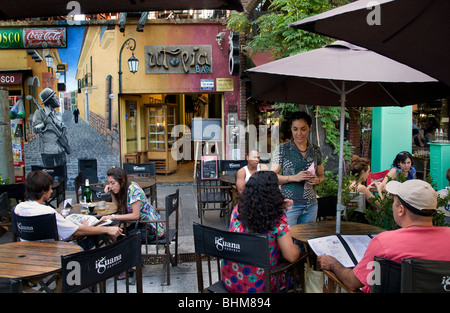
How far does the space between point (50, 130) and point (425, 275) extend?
36.4ft

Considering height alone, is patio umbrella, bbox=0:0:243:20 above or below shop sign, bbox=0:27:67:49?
below

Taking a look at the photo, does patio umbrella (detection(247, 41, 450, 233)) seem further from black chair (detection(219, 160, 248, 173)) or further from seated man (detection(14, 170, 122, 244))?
black chair (detection(219, 160, 248, 173))

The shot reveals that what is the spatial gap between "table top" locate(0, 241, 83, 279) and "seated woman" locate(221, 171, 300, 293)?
4.41 feet

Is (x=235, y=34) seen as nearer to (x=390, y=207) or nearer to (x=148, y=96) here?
(x=148, y=96)

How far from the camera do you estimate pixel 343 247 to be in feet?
9.81

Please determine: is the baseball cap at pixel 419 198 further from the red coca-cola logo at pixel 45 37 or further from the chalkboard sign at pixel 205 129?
the red coca-cola logo at pixel 45 37

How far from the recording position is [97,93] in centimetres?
1097

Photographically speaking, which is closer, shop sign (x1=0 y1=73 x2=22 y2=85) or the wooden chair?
the wooden chair

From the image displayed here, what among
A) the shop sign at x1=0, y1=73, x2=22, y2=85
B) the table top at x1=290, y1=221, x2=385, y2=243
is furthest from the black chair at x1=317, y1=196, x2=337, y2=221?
the shop sign at x1=0, y1=73, x2=22, y2=85

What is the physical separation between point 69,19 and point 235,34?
15.7 feet

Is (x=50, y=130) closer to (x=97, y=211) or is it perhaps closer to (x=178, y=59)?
(x=178, y=59)

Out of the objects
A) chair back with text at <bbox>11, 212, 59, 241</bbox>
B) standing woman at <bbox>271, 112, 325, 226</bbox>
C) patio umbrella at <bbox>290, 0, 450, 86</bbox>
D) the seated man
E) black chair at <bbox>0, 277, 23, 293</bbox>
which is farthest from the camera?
standing woman at <bbox>271, 112, 325, 226</bbox>

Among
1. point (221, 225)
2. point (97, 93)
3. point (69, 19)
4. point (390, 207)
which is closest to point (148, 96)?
point (97, 93)

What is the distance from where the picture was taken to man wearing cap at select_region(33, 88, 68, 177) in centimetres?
1098
